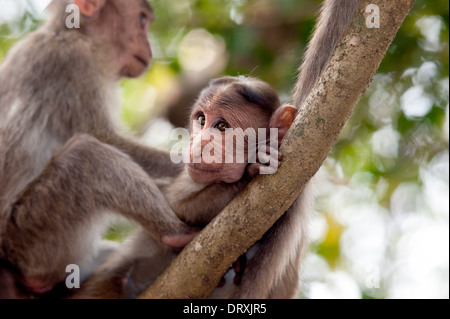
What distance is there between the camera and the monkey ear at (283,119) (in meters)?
4.19

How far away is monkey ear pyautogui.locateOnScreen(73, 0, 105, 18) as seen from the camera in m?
6.55

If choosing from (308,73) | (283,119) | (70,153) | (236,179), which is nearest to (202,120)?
(236,179)

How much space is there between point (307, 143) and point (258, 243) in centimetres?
120

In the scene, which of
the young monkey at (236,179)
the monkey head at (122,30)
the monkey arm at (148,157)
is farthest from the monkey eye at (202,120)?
the monkey head at (122,30)

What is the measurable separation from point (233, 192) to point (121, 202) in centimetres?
105

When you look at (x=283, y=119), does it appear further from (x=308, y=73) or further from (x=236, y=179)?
(x=236, y=179)

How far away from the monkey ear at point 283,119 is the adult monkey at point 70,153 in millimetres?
1122

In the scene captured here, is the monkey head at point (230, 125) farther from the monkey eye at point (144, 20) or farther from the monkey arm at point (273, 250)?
the monkey eye at point (144, 20)

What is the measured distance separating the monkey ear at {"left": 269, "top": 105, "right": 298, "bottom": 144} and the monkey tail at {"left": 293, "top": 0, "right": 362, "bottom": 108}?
0.11m

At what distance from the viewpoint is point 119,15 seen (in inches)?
268

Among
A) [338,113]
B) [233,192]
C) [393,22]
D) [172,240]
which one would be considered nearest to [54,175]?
[172,240]

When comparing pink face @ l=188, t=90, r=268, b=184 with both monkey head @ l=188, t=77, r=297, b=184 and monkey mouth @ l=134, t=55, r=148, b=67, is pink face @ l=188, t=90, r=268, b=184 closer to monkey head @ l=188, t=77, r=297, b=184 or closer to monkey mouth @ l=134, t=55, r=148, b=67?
monkey head @ l=188, t=77, r=297, b=184

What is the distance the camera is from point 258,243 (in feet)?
15.1

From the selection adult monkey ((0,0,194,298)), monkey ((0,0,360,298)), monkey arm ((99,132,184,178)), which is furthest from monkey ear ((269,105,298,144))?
monkey arm ((99,132,184,178))
